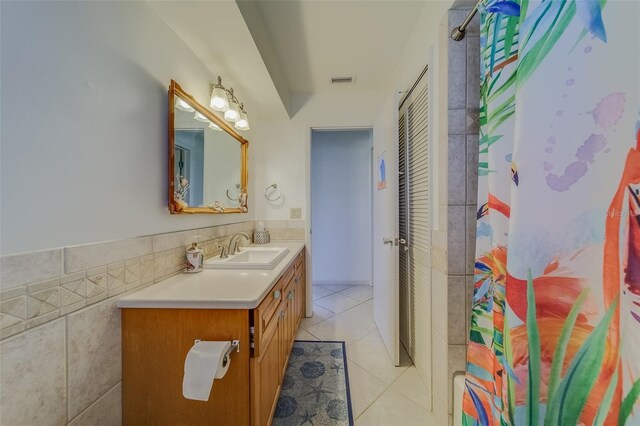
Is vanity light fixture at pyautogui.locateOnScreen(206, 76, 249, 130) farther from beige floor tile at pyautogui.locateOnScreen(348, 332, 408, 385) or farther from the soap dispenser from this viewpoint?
beige floor tile at pyautogui.locateOnScreen(348, 332, 408, 385)

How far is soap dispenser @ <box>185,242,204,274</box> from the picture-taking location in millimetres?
1197

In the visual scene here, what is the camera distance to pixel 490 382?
0.78m

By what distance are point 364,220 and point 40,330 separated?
3137mm

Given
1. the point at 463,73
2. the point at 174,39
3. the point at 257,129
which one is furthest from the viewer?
the point at 257,129

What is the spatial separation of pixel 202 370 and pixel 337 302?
2.20 metres

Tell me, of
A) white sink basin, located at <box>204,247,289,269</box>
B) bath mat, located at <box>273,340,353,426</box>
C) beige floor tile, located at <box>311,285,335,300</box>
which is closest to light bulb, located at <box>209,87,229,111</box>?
white sink basin, located at <box>204,247,289,269</box>

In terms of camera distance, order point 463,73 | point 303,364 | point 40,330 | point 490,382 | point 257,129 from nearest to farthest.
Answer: point 40,330 < point 490,382 < point 463,73 < point 303,364 < point 257,129

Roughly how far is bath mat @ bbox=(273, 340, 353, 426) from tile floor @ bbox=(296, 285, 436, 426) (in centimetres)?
7

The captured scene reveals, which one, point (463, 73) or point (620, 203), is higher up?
point (463, 73)

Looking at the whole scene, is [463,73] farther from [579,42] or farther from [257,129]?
[257,129]

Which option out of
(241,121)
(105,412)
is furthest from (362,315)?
(241,121)

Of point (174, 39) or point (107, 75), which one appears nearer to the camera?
point (107, 75)

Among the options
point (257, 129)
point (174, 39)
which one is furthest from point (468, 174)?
point (257, 129)

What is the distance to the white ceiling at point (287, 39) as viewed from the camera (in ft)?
3.68
